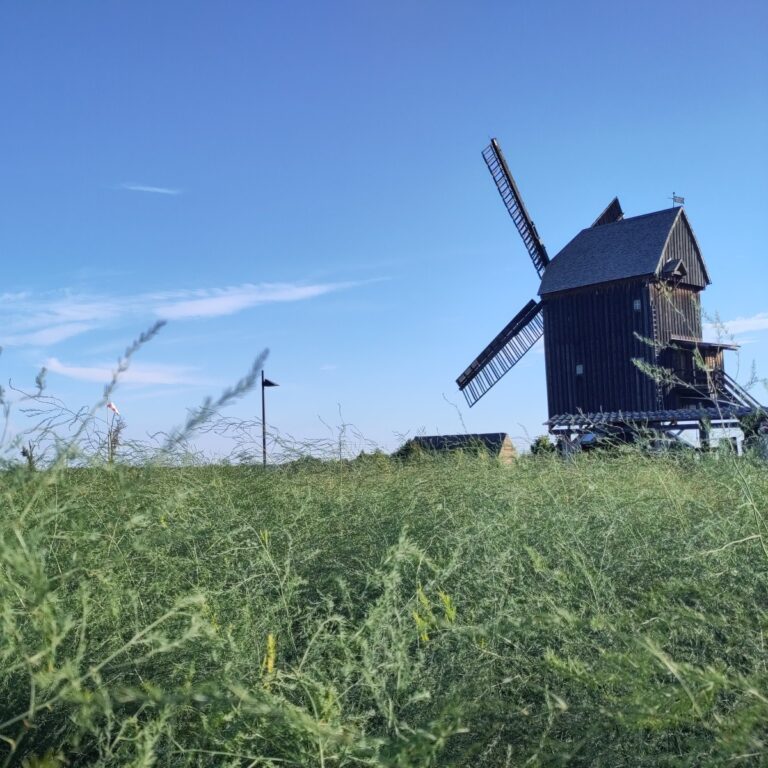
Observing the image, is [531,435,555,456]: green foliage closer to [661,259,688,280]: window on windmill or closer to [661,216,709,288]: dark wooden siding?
[661,259,688,280]: window on windmill

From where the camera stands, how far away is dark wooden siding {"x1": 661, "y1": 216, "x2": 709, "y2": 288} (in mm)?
21266

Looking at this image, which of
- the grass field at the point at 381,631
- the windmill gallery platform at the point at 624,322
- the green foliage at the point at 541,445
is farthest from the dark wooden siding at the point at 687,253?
the grass field at the point at 381,631

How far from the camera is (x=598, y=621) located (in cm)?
193

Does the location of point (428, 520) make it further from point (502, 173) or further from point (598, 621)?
point (502, 173)

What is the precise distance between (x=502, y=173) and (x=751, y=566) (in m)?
24.8

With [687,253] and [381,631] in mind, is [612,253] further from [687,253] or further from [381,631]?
[381,631]

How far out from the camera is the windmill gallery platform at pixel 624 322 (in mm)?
20016

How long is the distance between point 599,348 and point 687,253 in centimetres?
403

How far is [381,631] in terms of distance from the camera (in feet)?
6.77

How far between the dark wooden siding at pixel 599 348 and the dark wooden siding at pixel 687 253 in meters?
1.76

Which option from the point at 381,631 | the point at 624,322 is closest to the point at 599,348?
the point at 624,322

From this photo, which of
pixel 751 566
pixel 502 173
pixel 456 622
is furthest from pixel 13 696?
pixel 502 173

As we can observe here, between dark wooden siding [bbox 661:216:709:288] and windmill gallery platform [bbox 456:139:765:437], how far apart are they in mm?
27

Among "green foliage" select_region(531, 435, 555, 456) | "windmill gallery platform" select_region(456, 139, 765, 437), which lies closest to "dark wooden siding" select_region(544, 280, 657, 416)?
"windmill gallery platform" select_region(456, 139, 765, 437)
